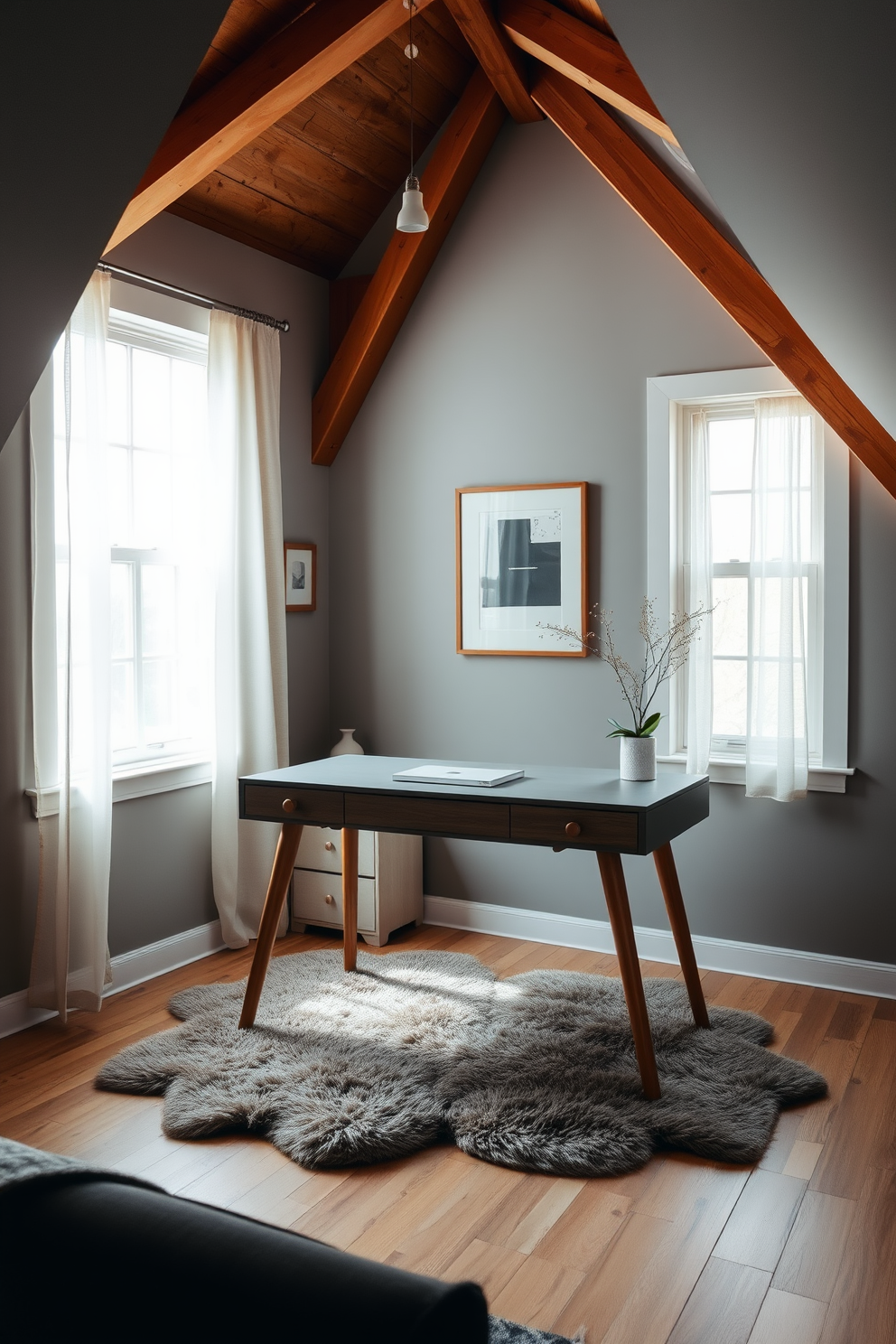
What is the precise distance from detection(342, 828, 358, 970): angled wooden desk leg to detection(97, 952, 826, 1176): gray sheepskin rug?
0.47ft

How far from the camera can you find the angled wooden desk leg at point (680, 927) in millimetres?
3146

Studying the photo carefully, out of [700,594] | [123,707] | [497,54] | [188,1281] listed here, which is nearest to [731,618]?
[700,594]

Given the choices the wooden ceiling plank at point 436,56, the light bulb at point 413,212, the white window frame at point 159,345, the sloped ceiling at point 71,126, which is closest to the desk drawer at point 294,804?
the white window frame at point 159,345

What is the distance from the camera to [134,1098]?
2.94 meters

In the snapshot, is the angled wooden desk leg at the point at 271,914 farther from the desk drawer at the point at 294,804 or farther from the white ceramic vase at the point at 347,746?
the white ceramic vase at the point at 347,746

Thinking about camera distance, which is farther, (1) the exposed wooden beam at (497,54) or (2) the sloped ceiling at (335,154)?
(2) the sloped ceiling at (335,154)

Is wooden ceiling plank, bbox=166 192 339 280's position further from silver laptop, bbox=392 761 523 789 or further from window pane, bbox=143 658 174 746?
silver laptop, bbox=392 761 523 789

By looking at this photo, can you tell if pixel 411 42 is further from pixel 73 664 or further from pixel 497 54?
pixel 73 664

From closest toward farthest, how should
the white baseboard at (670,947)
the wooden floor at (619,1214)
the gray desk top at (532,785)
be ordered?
the wooden floor at (619,1214), the gray desk top at (532,785), the white baseboard at (670,947)

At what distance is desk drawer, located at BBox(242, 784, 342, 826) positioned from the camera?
320 cm

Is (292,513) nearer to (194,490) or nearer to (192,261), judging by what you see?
(194,490)

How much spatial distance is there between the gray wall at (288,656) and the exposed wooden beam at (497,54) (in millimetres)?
1146

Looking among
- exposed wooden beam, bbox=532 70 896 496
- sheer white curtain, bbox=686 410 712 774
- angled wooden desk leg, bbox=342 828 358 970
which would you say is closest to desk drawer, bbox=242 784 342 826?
angled wooden desk leg, bbox=342 828 358 970

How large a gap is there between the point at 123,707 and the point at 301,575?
107 cm
